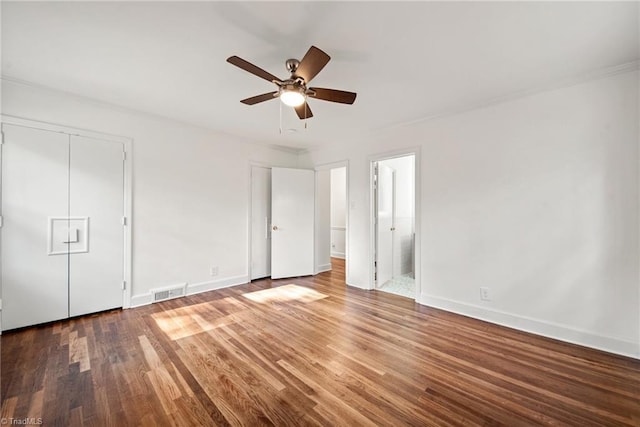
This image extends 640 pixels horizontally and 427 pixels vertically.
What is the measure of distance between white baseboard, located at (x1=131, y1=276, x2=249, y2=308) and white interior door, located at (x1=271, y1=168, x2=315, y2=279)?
2.05 feet

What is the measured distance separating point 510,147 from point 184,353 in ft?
12.3

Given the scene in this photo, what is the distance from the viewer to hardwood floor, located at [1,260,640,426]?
1527 millimetres

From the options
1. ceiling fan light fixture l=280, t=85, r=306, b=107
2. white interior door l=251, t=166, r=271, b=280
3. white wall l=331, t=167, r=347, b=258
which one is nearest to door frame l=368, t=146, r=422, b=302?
white interior door l=251, t=166, r=271, b=280

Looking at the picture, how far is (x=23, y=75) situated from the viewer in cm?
237

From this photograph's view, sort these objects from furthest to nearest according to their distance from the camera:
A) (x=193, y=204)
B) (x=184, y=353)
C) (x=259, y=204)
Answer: (x=259, y=204), (x=193, y=204), (x=184, y=353)

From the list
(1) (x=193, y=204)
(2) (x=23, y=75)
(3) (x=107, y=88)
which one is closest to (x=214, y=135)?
(1) (x=193, y=204)

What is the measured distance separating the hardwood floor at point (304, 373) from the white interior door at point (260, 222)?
161cm

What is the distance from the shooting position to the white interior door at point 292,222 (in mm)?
4602

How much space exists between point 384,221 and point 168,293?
3.37 m

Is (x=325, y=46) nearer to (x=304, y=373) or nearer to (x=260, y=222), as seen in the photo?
(x=304, y=373)

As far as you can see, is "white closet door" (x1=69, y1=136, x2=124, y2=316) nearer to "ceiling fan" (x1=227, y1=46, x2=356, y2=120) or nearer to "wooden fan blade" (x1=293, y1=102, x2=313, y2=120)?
"ceiling fan" (x1=227, y1=46, x2=356, y2=120)

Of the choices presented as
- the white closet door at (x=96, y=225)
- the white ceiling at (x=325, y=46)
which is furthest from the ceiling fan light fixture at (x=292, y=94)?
the white closet door at (x=96, y=225)

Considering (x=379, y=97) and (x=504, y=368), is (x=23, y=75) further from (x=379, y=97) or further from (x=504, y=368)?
(x=504, y=368)

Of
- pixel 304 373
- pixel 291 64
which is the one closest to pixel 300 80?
pixel 291 64
